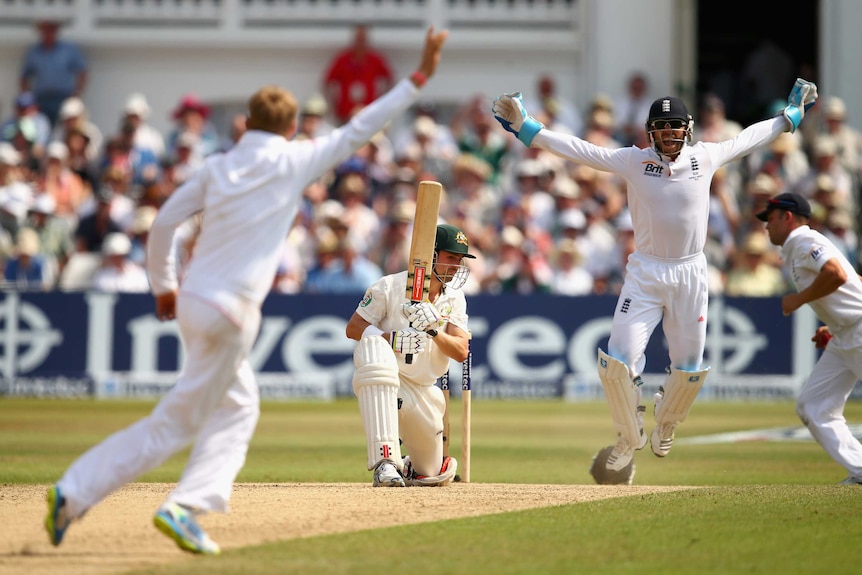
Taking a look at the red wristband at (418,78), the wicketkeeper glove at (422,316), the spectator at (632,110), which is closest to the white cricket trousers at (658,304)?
the wicketkeeper glove at (422,316)

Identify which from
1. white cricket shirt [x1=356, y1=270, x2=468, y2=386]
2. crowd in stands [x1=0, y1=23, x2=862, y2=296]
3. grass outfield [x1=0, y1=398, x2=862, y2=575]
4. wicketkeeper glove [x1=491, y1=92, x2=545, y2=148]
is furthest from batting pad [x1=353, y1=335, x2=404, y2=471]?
crowd in stands [x1=0, y1=23, x2=862, y2=296]

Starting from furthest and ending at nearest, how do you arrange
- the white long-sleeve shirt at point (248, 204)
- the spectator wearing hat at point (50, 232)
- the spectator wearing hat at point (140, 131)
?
1. the spectator wearing hat at point (140, 131)
2. the spectator wearing hat at point (50, 232)
3. the white long-sleeve shirt at point (248, 204)

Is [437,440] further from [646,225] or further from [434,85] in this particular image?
[434,85]

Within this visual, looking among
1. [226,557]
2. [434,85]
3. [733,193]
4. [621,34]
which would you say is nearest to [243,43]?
[434,85]

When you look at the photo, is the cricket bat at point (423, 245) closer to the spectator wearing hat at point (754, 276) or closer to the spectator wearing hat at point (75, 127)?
the spectator wearing hat at point (754, 276)

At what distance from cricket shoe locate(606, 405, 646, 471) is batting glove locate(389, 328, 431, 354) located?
5.08ft

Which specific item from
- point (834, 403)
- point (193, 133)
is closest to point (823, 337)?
point (834, 403)

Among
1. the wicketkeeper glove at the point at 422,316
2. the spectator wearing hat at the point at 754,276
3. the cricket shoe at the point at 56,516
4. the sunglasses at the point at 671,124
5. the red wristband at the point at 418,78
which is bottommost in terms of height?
the spectator wearing hat at the point at 754,276

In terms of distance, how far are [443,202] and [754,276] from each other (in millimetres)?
3856

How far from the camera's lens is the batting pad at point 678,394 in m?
8.77

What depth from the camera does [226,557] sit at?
5816mm

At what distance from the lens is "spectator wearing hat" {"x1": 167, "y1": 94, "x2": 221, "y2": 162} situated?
18.1 m

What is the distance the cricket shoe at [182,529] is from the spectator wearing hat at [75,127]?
43.8 ft

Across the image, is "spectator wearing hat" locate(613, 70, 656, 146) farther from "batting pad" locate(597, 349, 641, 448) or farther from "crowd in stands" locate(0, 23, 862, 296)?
"batting pad" locate(597, 349, 641, 448)
